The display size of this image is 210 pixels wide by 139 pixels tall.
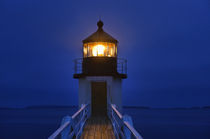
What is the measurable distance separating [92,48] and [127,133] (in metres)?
9.22

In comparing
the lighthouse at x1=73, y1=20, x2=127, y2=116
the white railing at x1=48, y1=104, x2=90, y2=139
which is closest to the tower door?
the lighthouse at x1=73, y1=20, x2=127, y2=116

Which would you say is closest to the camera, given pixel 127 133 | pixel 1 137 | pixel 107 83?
pixel 127 133

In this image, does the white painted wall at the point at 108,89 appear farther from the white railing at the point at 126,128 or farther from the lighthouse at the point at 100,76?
the white railing at the point at 126,128

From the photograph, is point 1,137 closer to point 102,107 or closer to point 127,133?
point 102,107

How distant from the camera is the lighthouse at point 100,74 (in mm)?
13523

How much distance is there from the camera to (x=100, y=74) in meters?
13.5

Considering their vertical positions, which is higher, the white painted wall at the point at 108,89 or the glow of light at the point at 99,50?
the glow of light at the point at 99,50

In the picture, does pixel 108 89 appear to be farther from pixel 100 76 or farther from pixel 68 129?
pixel 68 129

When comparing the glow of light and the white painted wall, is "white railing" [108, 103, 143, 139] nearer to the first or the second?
the white painted wall

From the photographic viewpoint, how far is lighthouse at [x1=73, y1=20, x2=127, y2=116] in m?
13.5

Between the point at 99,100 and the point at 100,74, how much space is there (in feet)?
5.45

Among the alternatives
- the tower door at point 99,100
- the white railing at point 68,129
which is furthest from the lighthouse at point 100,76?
the white railing at point 68,129


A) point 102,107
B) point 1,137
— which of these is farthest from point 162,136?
point 102,107

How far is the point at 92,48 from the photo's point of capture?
14.0 metres
